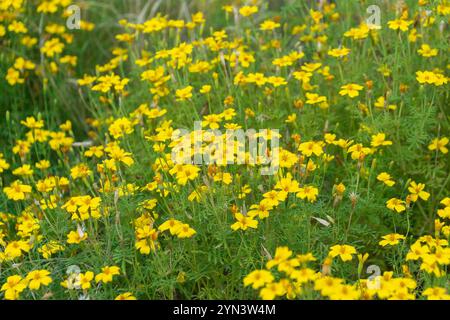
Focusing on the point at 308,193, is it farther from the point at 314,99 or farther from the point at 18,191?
the point at 18,191

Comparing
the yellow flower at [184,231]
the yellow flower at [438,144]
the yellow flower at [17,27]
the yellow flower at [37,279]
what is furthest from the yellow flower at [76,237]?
the yellow flower at [17,27]

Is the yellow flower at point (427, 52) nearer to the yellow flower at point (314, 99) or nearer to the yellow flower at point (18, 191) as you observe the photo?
the yellow flower at point (314, 99)

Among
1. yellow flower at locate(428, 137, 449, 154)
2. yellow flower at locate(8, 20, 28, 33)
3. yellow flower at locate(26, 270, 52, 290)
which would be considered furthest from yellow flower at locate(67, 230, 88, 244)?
yellow flower at locate(8, 20, 28, 33)

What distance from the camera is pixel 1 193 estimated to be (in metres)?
3.22

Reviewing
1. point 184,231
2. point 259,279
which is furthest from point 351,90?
point 259,279

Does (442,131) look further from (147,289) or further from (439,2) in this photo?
(147,289)

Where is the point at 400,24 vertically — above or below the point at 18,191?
above

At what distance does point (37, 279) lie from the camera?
239 cm

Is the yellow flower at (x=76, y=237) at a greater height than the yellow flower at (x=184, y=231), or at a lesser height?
lesser

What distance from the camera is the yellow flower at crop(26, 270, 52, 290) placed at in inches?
93.0

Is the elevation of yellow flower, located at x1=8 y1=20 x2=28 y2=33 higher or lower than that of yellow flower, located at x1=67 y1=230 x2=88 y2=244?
higher

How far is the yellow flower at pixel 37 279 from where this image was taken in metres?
2.36

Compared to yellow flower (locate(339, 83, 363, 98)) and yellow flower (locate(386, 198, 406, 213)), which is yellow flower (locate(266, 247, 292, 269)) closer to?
yellow flower (locate(386, 198, 406, 213))

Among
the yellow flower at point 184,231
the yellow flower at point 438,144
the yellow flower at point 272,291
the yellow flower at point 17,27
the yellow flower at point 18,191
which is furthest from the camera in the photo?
the yellow flower at point 17,27
